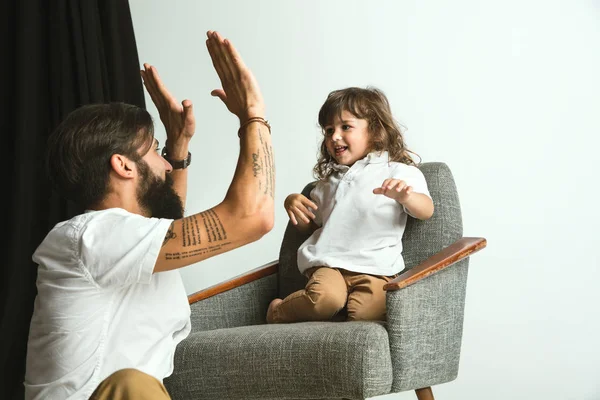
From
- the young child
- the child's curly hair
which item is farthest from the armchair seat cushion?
the child's curly hair

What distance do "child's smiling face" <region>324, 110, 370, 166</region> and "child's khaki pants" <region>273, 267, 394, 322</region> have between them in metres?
0.41

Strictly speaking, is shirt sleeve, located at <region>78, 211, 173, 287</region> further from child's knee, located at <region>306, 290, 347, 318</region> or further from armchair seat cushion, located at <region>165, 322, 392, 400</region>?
child's knee, located at <region>306, 290, 347, 318</region>

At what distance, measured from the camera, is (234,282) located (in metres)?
2.52

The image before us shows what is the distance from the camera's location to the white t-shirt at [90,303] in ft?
4.90

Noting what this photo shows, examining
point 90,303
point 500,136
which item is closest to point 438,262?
point 90,303

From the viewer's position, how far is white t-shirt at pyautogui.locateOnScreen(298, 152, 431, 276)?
7.80ft

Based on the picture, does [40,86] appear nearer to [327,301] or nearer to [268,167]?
[327,301]

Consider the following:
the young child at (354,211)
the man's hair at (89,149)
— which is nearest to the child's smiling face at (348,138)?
the young child at (354,211)

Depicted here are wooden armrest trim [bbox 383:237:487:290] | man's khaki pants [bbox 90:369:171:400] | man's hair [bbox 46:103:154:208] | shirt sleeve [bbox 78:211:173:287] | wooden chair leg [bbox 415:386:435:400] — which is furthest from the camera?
wooden chair leg [bbox 415:386:435:400]

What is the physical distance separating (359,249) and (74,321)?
107 centimetres

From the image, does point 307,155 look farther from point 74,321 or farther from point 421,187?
point 74,321

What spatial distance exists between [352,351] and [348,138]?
2.95ft

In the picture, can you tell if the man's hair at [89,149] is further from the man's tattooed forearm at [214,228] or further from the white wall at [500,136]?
the white wall at [500,136]

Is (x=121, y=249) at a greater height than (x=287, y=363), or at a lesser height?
greater
